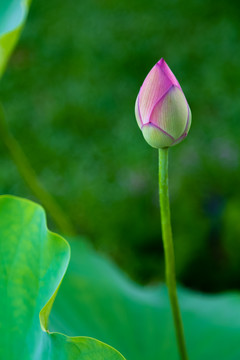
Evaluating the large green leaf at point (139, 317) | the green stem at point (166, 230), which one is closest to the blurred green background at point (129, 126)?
the large green leaf at point (139, 317)

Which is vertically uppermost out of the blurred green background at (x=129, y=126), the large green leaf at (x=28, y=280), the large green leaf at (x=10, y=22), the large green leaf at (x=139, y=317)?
the large green leaf at (x=10, y=22)

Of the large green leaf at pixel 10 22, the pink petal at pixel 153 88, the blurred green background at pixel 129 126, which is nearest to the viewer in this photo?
the pink petal at pixel 153 88

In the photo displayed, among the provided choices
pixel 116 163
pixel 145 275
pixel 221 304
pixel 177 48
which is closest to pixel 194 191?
pixel 145 275

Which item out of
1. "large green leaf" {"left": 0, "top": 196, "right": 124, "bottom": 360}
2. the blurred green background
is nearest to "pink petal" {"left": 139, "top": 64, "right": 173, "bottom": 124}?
"large green leaf" {"left": 0, "top": 196, "right": 124, "bottom": 360}

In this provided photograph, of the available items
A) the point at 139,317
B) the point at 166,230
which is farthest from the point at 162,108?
the point at 139,317

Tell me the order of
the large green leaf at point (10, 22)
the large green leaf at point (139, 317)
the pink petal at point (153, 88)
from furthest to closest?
1. the large green leaf at point (139, 317)
2. the large green leaf at point (10, 22)
3. the pink petal at point (153, 88)

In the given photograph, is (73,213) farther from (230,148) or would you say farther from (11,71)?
(11,71)

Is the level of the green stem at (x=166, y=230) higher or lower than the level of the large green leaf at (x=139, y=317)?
higher

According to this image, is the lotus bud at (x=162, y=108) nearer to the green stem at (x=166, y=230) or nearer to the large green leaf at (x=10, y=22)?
the green stem at (x=166, y=230)
